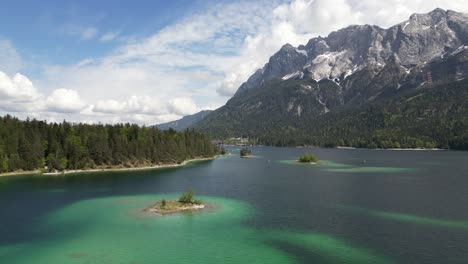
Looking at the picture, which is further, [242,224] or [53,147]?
[53,147]

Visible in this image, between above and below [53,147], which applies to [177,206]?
below

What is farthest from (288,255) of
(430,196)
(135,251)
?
(430,196)

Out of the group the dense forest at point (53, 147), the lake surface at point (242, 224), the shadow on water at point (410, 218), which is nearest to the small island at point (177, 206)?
the lake surface at point (242, 224)

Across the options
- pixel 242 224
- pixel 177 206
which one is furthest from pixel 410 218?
pixel 177 206

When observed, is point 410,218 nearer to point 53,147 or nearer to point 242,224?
point 242,224

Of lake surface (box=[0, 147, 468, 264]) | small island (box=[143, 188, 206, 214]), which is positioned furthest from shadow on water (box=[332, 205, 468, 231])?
small island (box=[143, 188, 206, 214])

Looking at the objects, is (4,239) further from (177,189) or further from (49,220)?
(177,189)

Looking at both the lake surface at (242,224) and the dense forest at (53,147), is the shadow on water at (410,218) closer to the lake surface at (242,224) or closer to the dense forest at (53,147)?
the lake surface at (242,224)

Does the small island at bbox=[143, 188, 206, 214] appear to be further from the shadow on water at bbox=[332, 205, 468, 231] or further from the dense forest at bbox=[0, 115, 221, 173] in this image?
the dense forest at bbox=[0, 115, 221, 173]
